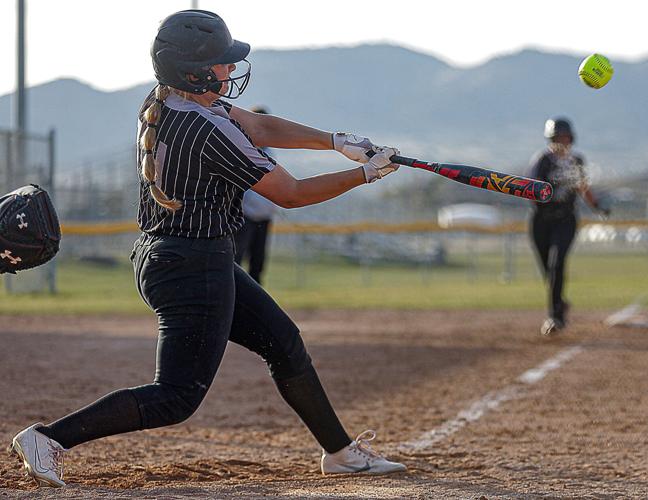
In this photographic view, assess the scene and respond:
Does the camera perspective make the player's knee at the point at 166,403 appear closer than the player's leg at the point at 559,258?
Yes

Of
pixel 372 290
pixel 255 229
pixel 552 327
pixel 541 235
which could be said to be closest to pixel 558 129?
pixel 541 235

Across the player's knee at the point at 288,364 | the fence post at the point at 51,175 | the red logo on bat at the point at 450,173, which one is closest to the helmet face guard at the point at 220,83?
the red logo on bat at the point at 450,173

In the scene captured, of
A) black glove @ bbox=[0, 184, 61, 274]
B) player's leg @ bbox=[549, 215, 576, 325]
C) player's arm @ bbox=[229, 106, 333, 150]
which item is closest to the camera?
black glove @ bbox=[0, 184, 61, 274]

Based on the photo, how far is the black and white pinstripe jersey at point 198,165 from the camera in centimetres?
442

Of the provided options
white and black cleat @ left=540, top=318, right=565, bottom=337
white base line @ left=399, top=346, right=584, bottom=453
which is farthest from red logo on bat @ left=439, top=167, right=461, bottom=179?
white and black cleat @ left=540, top=318, right=565, bottom=337

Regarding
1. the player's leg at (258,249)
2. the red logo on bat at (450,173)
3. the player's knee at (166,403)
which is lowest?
the player's knee at (166,403)

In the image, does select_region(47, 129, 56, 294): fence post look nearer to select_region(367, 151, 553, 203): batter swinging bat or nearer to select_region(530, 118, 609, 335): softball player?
select_region(530, 118, 609, 335): softball player

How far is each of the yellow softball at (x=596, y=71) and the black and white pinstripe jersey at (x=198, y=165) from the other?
8.54 ft

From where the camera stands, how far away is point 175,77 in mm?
4535

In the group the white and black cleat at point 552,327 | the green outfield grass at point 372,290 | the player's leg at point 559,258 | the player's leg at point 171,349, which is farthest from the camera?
the green outfield grass at point 372,290

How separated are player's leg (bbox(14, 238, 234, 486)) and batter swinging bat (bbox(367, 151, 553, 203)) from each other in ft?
2.89

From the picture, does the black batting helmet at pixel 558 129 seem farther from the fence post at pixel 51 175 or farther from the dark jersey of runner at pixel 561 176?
the fence post at pixel 51 175

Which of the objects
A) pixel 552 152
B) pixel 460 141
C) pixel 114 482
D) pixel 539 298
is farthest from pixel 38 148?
pixel 460 141

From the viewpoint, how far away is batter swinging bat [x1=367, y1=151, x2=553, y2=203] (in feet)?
15.7
